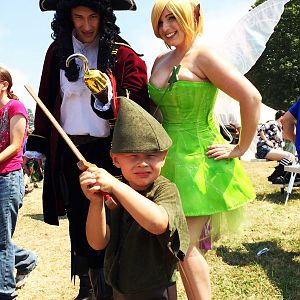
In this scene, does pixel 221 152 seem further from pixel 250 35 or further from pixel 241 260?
pixel 241 260

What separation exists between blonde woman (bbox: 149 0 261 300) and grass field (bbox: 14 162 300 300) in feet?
3.79

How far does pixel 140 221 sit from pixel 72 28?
1.37 m

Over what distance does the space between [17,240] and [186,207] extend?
3625 mm

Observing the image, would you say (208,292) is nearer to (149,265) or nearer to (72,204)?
(149,265)

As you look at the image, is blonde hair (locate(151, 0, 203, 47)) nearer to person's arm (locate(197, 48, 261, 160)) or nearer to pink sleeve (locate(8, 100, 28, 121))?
person's arm (locate(197, 48, 261, 160))

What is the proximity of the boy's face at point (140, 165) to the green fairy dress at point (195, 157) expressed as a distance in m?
0.60

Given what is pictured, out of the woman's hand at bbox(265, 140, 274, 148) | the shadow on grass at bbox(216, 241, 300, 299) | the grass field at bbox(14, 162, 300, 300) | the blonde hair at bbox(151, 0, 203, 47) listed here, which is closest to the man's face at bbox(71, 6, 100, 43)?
the blonde hair at bbox(151, 0, 203, 47)

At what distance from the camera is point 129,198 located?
1.44 m

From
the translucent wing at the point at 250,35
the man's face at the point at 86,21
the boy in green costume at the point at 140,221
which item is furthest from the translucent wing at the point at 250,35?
the boy in green costume at the point at 140,221

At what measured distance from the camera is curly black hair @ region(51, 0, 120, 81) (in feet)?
7.61

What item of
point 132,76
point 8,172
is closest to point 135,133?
point 132,76

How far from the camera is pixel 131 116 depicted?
1602 mm

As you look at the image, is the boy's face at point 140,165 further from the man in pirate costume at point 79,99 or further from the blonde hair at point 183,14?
the blonde hair at point 183,14

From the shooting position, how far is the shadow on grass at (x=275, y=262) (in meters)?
3.37
